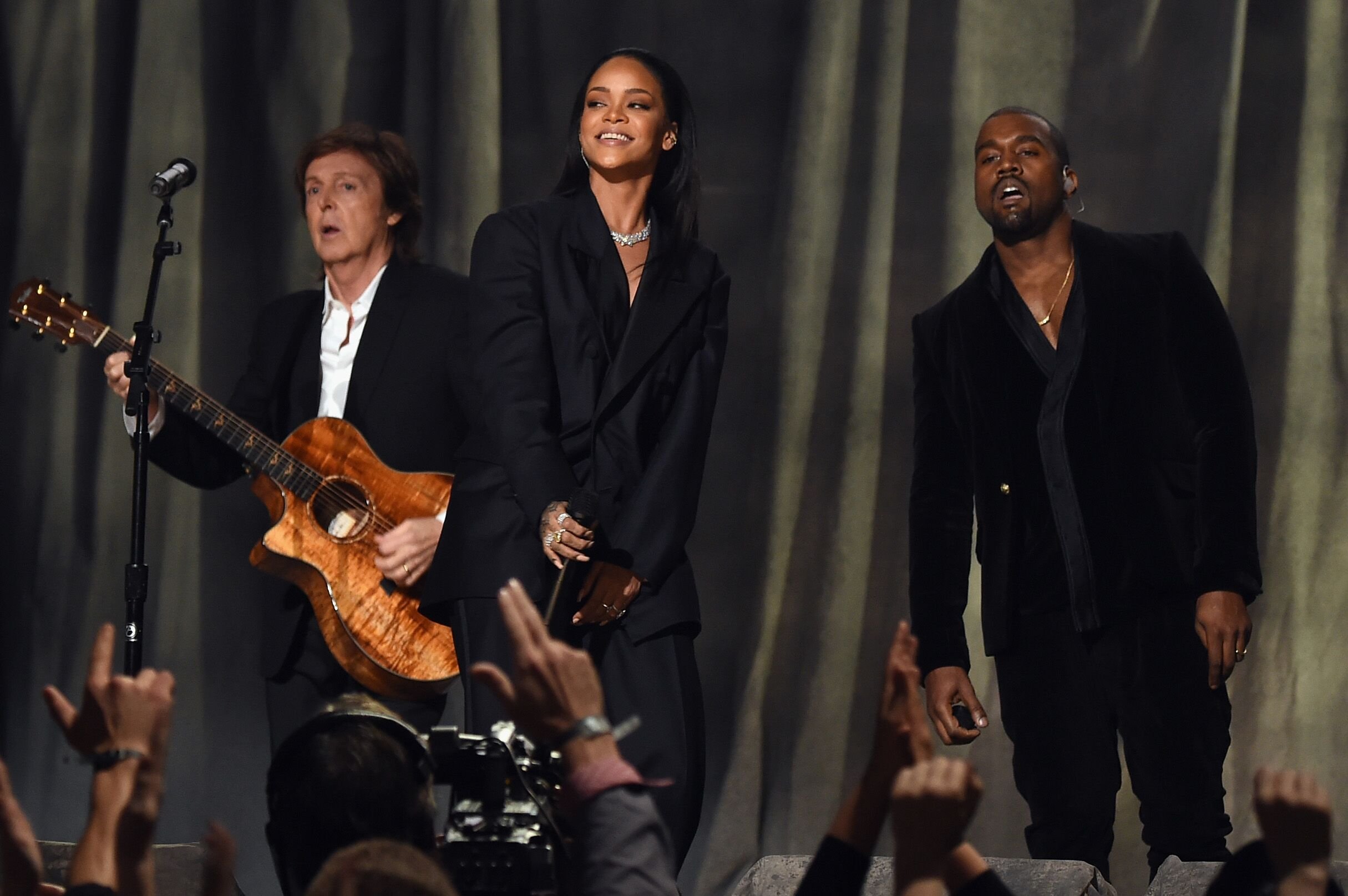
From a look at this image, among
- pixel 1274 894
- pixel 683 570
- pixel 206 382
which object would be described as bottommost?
pixel 1274 894

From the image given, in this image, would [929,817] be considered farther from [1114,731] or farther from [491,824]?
[1114,731]

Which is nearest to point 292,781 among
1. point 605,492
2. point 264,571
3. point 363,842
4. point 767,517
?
point 363,842

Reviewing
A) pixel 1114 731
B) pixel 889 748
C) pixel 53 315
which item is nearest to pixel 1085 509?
pixel 1114 731

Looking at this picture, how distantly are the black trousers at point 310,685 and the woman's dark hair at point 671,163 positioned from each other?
1113 millimetres

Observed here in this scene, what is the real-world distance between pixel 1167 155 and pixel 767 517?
132 cm

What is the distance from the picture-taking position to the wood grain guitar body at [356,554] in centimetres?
346

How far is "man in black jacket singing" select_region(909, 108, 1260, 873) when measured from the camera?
310 cm

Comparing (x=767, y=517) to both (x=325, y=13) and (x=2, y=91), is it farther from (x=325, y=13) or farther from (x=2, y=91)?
(x=2, y=91)

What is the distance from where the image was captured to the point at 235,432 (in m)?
3.64

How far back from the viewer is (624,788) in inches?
56.4

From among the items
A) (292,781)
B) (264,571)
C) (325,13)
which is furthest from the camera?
(325,13)

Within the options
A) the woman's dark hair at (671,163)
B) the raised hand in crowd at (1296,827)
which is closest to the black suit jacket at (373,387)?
the woman's dark hair at (671,163)

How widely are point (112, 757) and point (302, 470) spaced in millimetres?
2079

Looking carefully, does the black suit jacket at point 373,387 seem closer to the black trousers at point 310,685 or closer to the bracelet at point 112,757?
the black trousers at point 310,685
